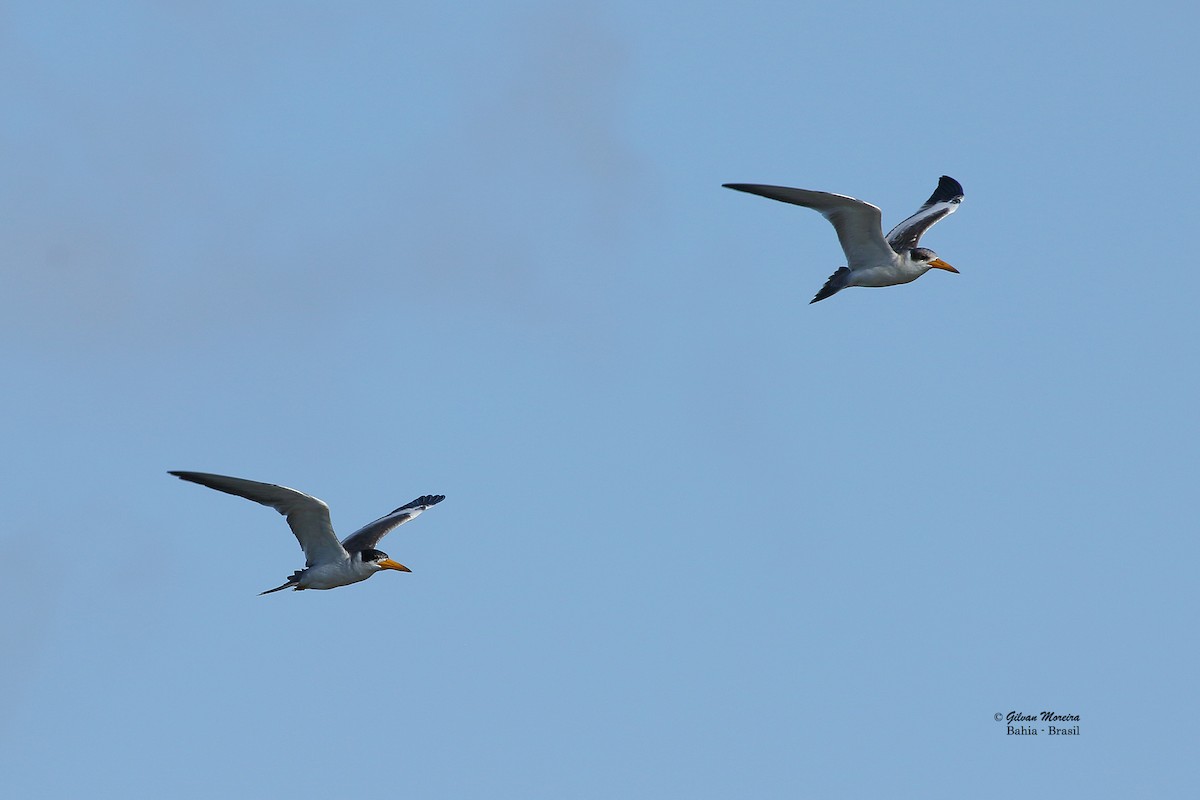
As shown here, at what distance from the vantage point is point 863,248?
29828 mm

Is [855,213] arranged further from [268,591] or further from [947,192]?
[268,591]

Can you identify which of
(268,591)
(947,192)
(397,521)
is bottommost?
(268,591)

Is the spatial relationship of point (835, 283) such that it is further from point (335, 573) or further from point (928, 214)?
point (335, 573)

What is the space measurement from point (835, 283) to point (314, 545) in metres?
10.0

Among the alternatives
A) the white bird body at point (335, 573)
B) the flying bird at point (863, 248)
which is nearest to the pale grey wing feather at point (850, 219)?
the flying bird at point (863, 248)

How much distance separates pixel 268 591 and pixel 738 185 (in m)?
9.98

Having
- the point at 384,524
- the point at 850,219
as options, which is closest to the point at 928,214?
the point at 850,219

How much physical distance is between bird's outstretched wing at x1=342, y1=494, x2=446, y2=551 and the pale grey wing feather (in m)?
9.54

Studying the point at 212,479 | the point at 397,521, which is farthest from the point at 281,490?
the point at 397,521

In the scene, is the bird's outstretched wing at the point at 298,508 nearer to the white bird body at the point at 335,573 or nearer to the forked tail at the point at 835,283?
the white bird body at the point at 335,573

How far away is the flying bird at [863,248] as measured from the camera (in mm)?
28281

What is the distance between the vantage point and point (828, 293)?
29750 millimetres

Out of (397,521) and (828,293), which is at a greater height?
(828,293)

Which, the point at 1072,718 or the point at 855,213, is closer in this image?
the point at 855,213
